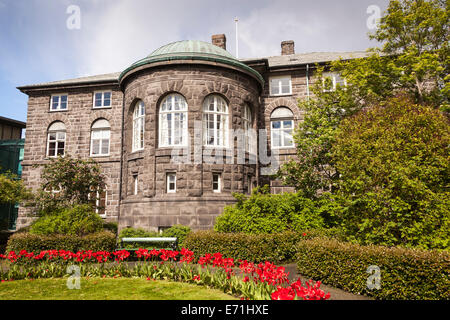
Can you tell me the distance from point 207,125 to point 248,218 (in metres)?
5.87

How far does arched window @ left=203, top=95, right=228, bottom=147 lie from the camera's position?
16203 millimetres

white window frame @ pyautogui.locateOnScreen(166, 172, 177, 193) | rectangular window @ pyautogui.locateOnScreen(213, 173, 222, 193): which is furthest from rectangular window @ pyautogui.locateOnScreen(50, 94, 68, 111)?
rectangular window @ pyautogui.locateOnScreen(213, 173, 222, 193)

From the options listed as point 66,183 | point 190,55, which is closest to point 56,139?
point 66,183

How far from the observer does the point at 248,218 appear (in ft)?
40.9

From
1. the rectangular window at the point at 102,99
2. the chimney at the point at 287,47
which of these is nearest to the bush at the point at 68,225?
the rectangular window at the point at 102,99

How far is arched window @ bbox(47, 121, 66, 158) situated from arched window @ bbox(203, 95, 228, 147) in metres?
12.9

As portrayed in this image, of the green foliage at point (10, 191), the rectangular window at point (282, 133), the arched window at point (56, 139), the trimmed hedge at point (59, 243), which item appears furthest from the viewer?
the arched window at point (56, 139)

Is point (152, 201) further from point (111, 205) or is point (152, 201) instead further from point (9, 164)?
point (9, 164)

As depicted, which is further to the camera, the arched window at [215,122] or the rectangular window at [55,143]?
the rectangular window at [55,143]

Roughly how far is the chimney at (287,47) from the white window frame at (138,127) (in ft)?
47.6

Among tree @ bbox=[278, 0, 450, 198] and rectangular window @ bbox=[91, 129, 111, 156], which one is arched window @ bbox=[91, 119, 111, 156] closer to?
rectangular window @ bbox=[91, 129, 111, 156]

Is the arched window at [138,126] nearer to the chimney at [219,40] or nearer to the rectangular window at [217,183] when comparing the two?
the rectangular window at [217,183]

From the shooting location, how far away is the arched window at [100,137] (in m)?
23.0

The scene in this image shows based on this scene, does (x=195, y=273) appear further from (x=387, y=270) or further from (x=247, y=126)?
(x=247, y=126)
